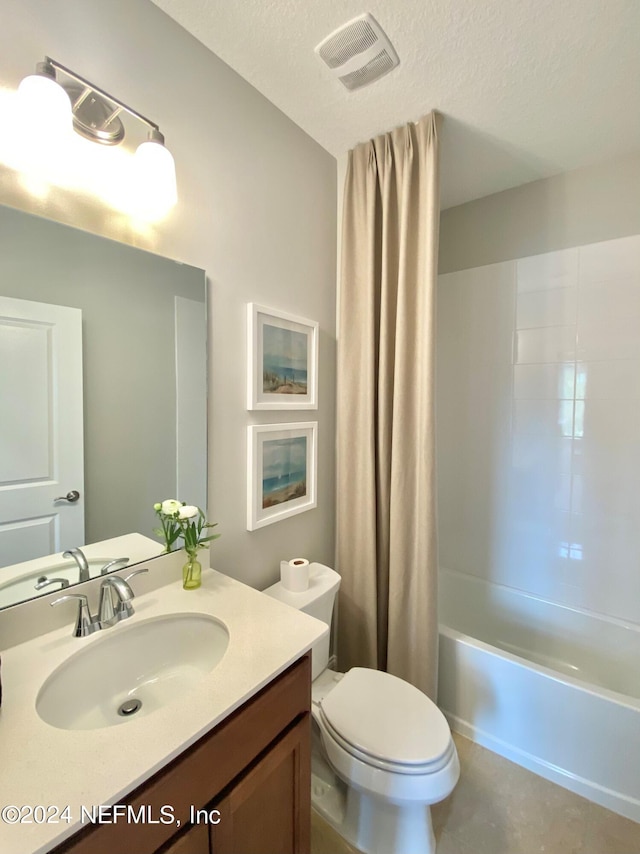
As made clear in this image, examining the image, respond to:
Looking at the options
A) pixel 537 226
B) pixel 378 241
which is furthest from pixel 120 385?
pixel 537 226

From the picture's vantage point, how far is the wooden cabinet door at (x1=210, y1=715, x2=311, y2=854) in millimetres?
720

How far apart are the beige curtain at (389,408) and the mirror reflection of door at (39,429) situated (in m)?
1.05

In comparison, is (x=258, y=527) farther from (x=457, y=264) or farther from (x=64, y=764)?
(x=457, y=264)

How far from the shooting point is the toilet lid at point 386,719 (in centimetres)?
103

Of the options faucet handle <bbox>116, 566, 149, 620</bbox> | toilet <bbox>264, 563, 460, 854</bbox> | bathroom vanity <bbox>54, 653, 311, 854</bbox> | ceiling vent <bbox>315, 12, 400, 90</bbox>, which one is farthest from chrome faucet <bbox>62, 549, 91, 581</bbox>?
ceiling vent <bbox>315, 12, 400, 90</bbox>

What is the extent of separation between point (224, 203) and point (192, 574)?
125 centimetres

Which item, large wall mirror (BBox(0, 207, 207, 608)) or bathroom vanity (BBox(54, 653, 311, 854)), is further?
large wall mirror (BBox(0, 207, 207, 608))

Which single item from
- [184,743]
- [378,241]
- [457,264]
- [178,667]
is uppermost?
[457,264]

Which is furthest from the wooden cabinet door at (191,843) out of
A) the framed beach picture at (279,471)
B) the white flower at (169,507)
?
the framed beach picture at (279,471)

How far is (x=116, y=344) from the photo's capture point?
40.4 inches

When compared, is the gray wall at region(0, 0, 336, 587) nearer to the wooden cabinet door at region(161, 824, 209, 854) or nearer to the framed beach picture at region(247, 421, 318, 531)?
the framed beach picture at region(247, 421, 318, 531)

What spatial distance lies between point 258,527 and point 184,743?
801mm

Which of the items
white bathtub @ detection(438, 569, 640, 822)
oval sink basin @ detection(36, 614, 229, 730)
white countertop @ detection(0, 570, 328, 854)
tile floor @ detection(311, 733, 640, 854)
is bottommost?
tile floor @ detection(311, 733, 640, 854)

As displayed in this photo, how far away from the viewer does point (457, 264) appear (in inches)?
86.0
